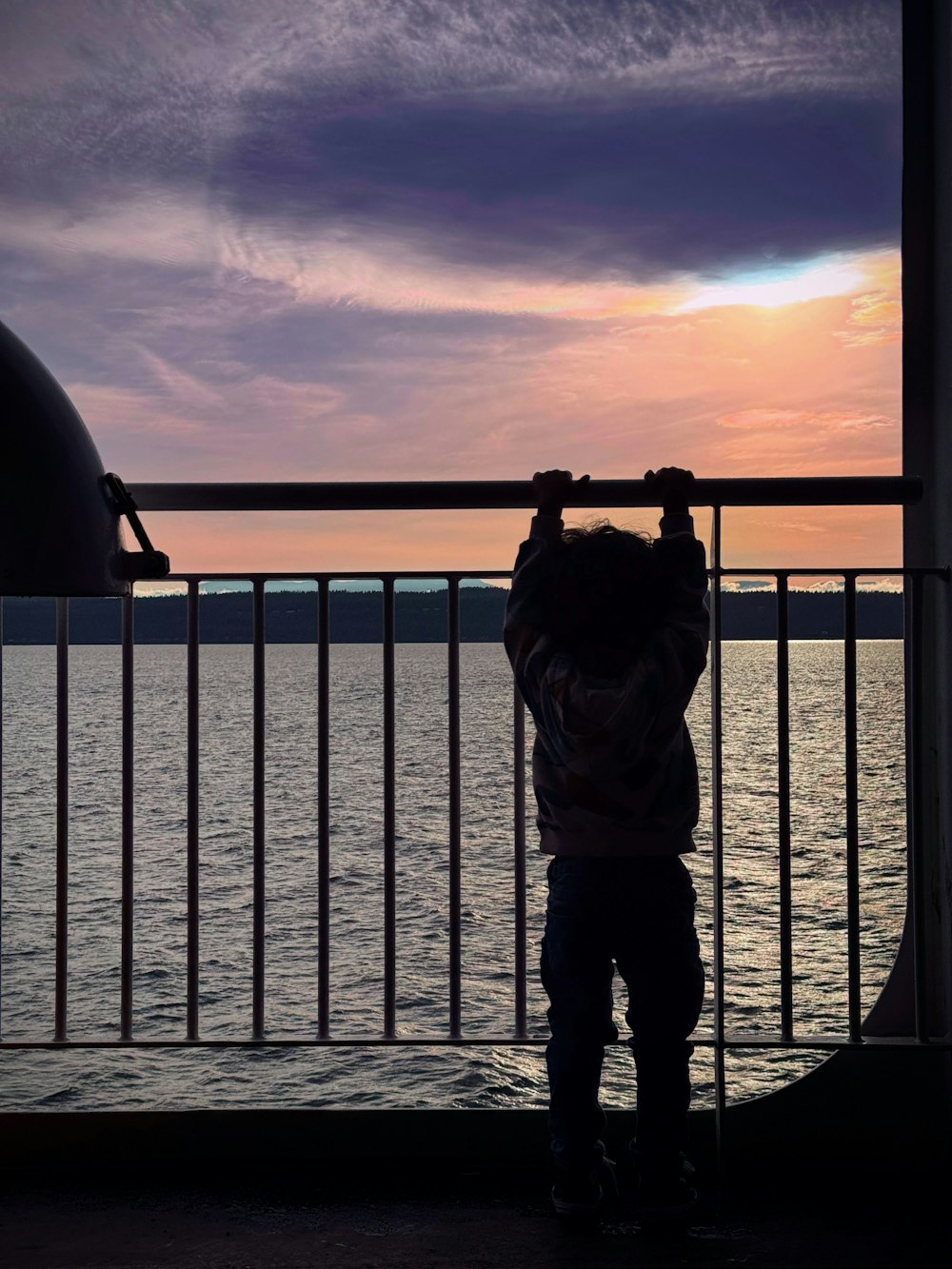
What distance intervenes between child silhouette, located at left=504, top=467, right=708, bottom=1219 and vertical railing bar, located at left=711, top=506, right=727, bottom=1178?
0.46 feet

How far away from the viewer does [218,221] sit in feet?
127

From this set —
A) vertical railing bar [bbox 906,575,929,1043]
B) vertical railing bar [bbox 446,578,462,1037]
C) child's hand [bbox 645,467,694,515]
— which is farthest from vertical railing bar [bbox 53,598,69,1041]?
vertical railing bar [bbox 906,575,929,1043]

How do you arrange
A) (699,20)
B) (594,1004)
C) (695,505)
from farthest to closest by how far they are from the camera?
1. (699,20)
2. (695,505)
3. (594,1004)

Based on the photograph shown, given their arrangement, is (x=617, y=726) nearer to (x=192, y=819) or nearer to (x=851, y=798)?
(x=851, y=798)

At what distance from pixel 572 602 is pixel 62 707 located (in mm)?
877

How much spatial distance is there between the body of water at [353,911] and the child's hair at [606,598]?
76cm

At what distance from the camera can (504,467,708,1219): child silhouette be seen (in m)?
1.30

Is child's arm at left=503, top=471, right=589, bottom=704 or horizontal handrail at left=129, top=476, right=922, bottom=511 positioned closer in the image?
child's arm at left=503, top=471, right=589, bottom=704

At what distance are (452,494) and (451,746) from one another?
0.41 m

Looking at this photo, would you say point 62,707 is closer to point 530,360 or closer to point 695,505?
point 695,505

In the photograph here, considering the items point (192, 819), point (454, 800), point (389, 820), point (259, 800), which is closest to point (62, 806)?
point (192, 819)

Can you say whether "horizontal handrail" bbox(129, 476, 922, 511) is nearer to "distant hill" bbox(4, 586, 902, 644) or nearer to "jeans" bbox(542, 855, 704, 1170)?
"distant hill" bbox(4, 586, 902, 644)

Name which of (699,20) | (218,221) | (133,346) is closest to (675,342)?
(218,221)

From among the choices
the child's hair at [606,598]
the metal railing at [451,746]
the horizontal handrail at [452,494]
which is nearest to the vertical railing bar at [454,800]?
the metal railing at [451,746]
